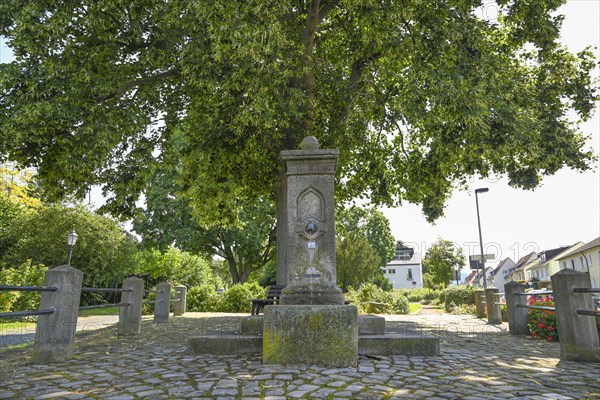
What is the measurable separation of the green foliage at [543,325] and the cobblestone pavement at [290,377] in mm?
2483

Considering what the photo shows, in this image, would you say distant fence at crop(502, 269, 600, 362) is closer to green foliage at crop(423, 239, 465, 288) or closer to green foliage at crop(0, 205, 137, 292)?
green foliage at crop(0, 205, 137, 292)

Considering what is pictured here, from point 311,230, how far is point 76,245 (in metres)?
22.7

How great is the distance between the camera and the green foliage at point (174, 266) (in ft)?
83.8

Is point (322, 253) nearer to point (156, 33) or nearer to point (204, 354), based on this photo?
point (204, 354)

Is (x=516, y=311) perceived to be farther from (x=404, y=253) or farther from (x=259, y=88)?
(x=404, y=253)

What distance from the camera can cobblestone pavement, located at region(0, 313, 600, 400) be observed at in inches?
159

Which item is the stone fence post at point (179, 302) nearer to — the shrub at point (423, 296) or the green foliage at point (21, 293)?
the green foliage at point (21, 293)

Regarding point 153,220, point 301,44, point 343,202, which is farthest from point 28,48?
point 153,220

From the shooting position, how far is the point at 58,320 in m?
6.26

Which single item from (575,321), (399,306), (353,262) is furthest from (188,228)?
(575,321)

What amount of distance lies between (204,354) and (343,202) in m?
11.1

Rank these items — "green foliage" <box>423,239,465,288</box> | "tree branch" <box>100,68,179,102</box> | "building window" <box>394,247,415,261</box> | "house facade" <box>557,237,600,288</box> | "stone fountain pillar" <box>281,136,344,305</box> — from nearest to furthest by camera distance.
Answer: "stone fountain pillar" <box>281,136,344,305</box>, "tree branch" <box>100,68,179,102</box>, "house facade" <box>557,237,600,288</box>, "green foliage" <box>423,239,465,288</box>, "building window" <box>394,247,415,261</box>

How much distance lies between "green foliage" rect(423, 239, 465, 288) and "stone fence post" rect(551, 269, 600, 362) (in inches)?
1494

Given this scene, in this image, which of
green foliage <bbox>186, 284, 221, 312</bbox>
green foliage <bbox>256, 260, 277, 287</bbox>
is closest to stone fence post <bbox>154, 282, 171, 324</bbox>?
green foliage <bbox>186, 284, 221, 312</bbox>
